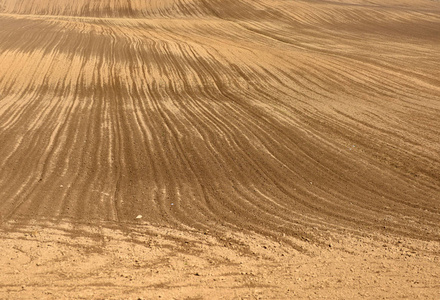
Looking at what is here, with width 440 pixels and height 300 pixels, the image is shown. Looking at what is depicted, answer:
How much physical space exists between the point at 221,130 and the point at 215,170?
342 cm

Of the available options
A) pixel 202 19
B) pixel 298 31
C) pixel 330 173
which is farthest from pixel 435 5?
pixel 330 173

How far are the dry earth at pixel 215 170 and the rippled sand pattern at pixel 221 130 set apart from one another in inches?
2.6

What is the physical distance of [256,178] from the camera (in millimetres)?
11258

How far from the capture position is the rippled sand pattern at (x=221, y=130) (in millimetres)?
9602

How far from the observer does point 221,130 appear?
14922mm

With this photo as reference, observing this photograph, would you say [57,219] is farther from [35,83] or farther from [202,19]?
[202,19]

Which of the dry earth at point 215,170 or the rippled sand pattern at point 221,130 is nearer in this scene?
the dry earth at point 215,170

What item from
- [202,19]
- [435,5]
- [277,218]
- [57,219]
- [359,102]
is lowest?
[57,219]

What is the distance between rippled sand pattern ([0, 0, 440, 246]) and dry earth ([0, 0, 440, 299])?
0.22 feet

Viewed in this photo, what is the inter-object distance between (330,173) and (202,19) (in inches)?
1250

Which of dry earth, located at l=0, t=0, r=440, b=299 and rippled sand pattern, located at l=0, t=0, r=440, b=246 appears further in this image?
rippled sand pattern, located at l=0, t=0, r=440, b=246

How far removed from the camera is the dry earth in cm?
689

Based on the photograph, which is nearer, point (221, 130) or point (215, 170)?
point (215, 170)

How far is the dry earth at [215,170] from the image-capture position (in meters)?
6.89
